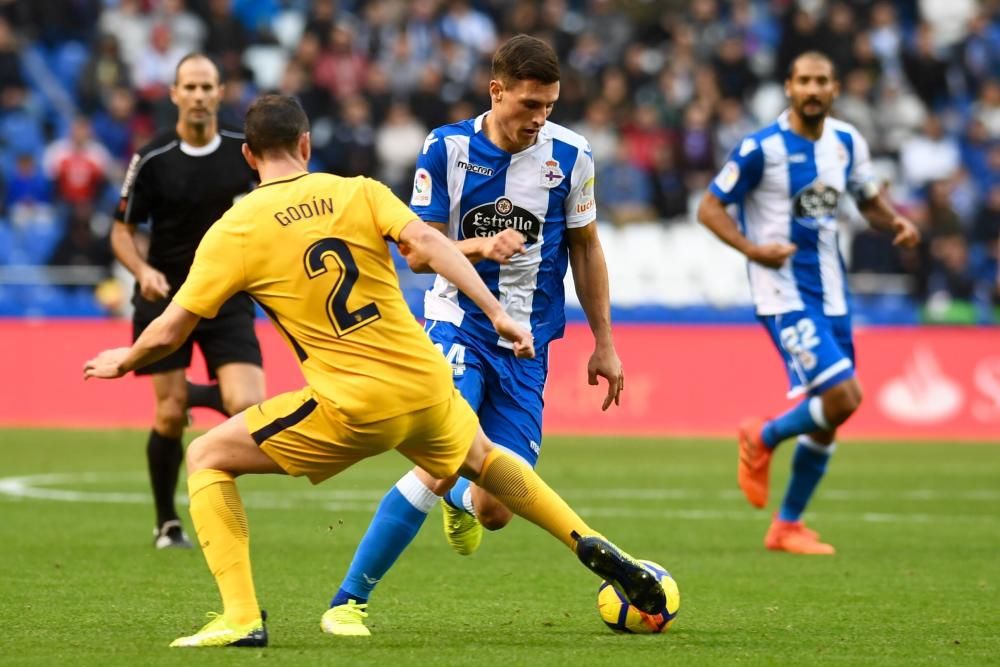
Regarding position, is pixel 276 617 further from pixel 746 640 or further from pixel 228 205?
pixel 228 205

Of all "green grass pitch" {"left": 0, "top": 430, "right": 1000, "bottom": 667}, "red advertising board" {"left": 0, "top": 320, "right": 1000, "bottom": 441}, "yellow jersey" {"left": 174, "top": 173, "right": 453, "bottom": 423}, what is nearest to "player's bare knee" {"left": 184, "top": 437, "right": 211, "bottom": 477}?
"yellow jersey" {"left": 174, "top": 173, "right": 453, "bottom": 423}

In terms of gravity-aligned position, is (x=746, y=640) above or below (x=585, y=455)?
above

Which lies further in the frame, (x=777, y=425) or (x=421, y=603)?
(x=777, y=425)

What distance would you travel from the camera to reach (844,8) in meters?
25.3

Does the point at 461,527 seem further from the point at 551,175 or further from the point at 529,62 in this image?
the point at 529,62

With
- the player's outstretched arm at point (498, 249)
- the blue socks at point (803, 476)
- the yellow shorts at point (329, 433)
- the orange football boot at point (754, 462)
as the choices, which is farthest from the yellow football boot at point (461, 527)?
the orange football boot at point (754, 462)

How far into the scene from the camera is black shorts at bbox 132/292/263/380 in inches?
388

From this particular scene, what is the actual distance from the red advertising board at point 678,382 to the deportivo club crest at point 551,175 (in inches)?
413

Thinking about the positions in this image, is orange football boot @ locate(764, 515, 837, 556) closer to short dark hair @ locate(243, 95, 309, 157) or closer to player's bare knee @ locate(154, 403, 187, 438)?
player's bare knee @ locate(154, 403, 187, 438)

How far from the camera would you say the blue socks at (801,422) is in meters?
10.2

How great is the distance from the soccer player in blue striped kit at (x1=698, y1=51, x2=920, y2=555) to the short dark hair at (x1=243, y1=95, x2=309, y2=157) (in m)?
4.54

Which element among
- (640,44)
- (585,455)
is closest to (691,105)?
(640,44)

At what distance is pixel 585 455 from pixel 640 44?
1121 centimetres

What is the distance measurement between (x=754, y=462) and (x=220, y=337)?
3.37 meters
